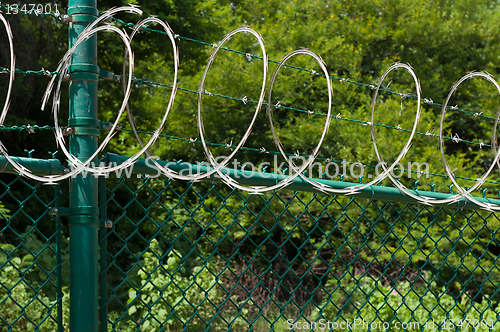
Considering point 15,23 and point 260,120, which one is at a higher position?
point 15,23

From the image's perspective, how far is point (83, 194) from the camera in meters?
1.65

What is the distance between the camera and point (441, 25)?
38.9ft

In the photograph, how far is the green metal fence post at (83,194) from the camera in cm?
162

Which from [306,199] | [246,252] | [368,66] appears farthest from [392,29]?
[246,252]

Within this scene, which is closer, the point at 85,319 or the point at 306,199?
the point at 85,319

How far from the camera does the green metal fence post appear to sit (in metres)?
1.62

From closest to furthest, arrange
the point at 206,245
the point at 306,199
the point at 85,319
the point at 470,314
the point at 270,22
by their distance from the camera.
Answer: the point at 85,319
the point at 470,314
the point at 306,199
the point at 206,245
the point at 270,22

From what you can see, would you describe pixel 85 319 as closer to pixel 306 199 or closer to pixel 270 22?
pixel 306 199

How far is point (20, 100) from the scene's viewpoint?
7.94 metres

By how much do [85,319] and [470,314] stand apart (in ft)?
16.0

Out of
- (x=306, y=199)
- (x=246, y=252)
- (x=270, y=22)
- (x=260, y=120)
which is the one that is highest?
(x=270, y=22)

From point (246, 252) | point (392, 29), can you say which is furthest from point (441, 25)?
point (246, 252)

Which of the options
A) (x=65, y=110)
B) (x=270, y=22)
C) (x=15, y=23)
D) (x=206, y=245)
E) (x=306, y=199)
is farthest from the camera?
(x=270, y=22)

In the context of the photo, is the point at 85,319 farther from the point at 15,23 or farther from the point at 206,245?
the point at 206,245
